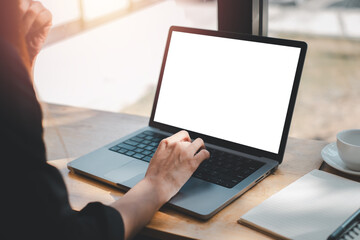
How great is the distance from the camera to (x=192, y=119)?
111cm

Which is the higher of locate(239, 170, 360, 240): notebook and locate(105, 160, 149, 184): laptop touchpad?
locate(239, 170, 360, 240): notebook

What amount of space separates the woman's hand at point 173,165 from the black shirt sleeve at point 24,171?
0.23m

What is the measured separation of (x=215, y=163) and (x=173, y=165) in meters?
0.13

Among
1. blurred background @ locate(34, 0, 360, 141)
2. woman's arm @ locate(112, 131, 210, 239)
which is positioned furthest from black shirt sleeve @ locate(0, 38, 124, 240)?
blurred background @ locate(34, 0, 360, 141)

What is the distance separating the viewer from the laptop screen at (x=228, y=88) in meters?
0.97

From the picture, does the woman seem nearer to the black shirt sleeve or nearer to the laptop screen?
the black shirt sleeve

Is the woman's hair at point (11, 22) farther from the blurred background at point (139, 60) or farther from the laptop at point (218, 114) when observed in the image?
the blurred background at point (139, 60)

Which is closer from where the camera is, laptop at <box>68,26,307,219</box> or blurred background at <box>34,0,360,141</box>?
laptop at <box>68,26,307,219</box>

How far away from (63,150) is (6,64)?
0.58 meters

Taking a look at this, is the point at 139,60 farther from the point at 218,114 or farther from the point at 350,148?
the point at 350,148

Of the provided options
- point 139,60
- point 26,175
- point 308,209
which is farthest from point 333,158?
point 139,60

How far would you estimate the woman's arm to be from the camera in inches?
30.8

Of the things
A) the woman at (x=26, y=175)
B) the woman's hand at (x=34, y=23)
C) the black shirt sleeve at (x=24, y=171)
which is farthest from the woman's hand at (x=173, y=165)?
the woman's hand at (x=34, y=23)

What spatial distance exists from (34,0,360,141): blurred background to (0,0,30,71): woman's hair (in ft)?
5.73
